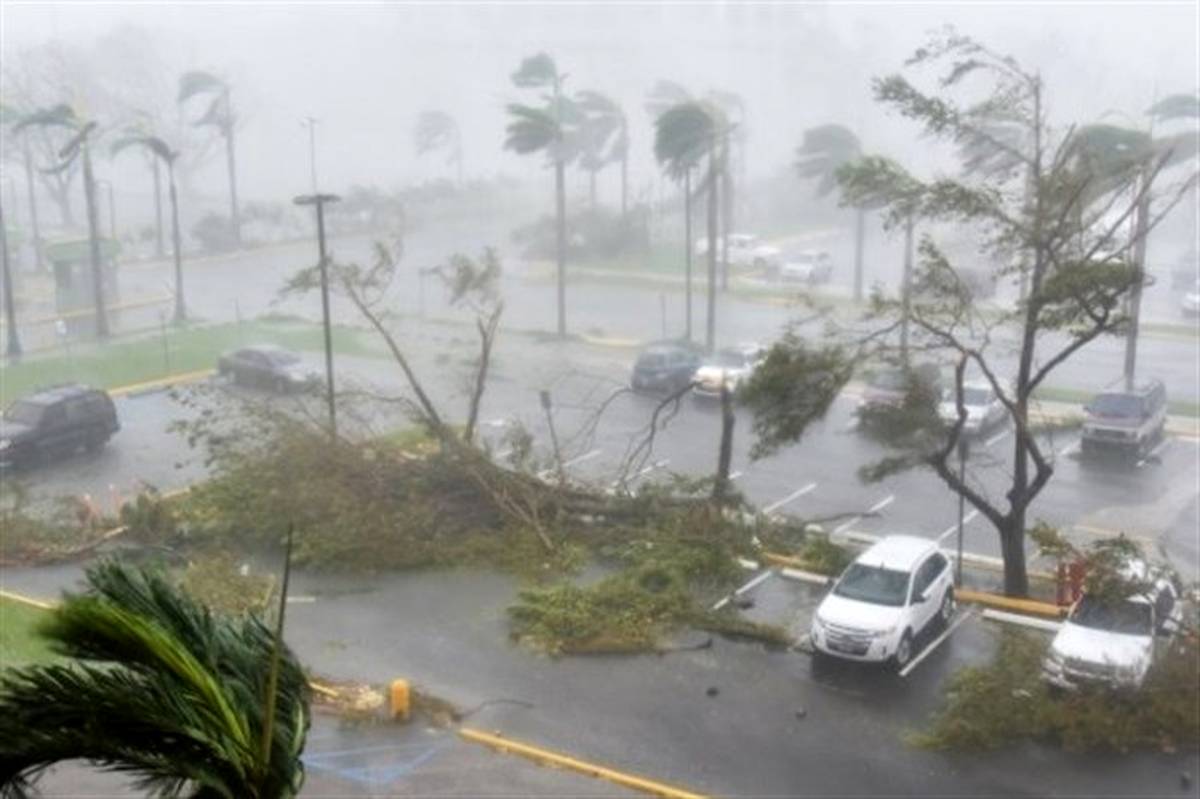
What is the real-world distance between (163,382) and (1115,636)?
2588 centimetres

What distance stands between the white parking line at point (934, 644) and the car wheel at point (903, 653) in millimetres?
63

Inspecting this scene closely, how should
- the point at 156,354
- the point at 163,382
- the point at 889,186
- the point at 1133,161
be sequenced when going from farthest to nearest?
the point at 156,354 < the point at 163,382 < the point at 1133,161 < the point at 889,186

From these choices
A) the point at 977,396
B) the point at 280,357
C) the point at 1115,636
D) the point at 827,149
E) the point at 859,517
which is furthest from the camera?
the point at 827,149

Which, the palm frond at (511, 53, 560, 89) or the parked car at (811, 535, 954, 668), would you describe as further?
the palm frond at (511, 53, 560, 89)

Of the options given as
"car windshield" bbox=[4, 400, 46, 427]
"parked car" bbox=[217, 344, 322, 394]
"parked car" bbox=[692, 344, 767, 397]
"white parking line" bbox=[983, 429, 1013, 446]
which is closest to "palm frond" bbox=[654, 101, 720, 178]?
"parked car" bbox=[692, 344, 767, 397]

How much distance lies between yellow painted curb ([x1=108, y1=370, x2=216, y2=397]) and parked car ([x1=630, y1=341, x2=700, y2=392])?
37.1 feet

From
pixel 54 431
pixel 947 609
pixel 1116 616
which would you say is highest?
pixel 1116 616

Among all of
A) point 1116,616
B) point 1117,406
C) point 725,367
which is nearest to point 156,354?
point 725,367

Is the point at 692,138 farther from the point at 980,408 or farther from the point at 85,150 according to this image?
the point at 85,150

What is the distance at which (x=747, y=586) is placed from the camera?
21.0 metres

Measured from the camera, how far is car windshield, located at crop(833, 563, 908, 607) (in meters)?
18.4

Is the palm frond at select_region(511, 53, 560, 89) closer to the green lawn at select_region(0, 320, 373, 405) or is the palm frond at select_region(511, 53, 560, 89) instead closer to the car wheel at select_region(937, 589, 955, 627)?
the green lawn at select_region(0, 320, 373, 405)

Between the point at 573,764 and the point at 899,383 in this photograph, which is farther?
the point at 899,383

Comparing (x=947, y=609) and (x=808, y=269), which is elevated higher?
(x=808, y=269)
